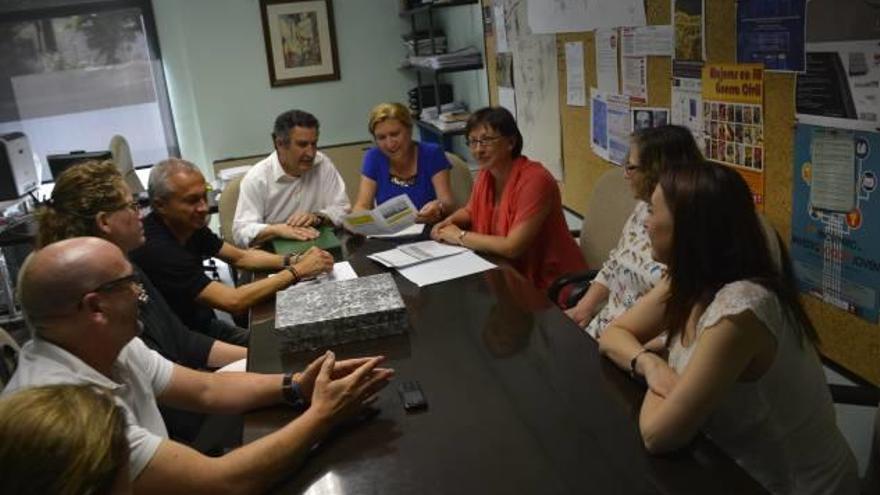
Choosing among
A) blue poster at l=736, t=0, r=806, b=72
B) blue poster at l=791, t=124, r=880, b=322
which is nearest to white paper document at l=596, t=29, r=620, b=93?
blue poster at l=736, t=0, r=806, b=72

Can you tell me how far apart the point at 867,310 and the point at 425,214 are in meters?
1.60

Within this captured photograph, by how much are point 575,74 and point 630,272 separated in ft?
4.55

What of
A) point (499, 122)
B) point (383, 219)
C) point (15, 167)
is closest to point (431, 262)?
point (383, 219)

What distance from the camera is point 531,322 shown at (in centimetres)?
171

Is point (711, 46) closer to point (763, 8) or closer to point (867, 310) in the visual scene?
point (763, 8)

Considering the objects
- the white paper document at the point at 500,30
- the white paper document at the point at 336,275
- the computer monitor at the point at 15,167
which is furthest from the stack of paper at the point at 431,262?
the computer monitor at the point at 15,167

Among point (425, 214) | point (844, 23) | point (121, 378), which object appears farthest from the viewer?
point (425, 214)

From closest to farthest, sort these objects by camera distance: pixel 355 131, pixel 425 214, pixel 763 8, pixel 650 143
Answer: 1. pixel 763 8
2. pixel 650 143
3. pixel 425 214
4. pixel 355 131

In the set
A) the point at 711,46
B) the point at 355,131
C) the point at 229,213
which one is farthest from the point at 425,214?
the point at 355,131

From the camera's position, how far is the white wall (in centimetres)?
526

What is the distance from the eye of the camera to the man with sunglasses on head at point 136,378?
1146 millimetres

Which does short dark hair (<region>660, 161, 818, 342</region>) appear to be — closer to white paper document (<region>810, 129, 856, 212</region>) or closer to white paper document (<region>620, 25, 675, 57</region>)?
white paper document (<region>810, 129, 856, 212</region>)

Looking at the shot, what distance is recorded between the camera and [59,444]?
2.54 ft

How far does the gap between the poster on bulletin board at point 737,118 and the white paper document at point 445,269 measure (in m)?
0.75
